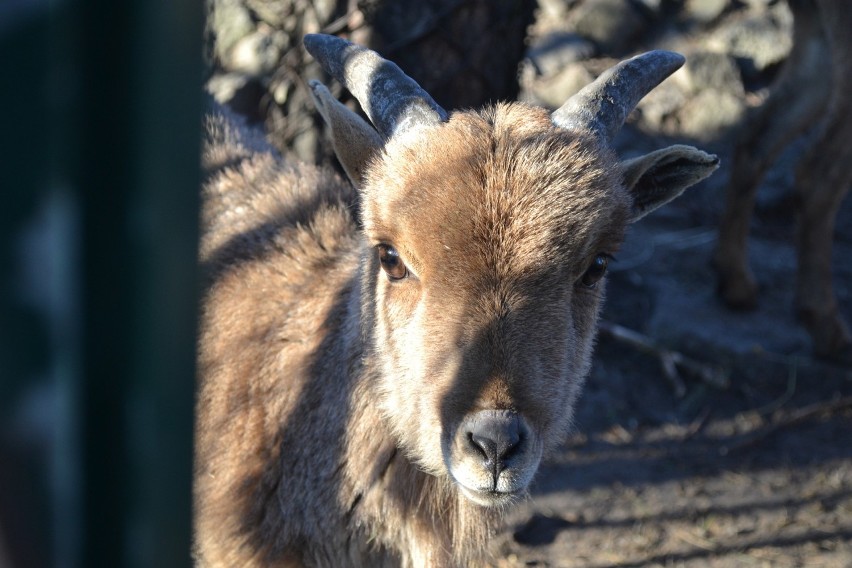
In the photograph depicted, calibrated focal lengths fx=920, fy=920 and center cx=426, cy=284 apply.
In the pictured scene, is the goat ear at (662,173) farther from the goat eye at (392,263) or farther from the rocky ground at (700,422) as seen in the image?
the rocky ground at (700,422)

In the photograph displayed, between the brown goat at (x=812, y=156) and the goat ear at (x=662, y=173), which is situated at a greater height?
the goat ear at (x=662, y=173)

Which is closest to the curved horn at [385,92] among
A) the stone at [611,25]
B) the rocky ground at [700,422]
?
the rocky ground at [700,422]

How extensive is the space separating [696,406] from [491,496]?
13.4ft

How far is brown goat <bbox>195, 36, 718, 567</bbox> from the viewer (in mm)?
3086

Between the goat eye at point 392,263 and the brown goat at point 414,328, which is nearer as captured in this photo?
the brown goat at point 414,328

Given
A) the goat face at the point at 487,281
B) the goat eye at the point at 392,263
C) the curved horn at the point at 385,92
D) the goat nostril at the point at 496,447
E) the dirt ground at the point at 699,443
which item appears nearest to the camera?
the goat nostril at the point at 496,447

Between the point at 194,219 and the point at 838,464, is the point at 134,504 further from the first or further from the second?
the point at 838,464

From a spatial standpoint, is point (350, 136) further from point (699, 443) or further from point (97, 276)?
point (699, 443)

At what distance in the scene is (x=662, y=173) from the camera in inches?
156

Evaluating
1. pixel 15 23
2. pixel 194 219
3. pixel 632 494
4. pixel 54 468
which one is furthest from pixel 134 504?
pixel 632 494

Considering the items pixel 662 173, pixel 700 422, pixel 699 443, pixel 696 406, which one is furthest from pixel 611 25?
pixel 662 173

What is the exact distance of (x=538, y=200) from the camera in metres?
3.21

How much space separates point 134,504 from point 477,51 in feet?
17.2

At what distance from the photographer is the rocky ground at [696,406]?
5.54 m
